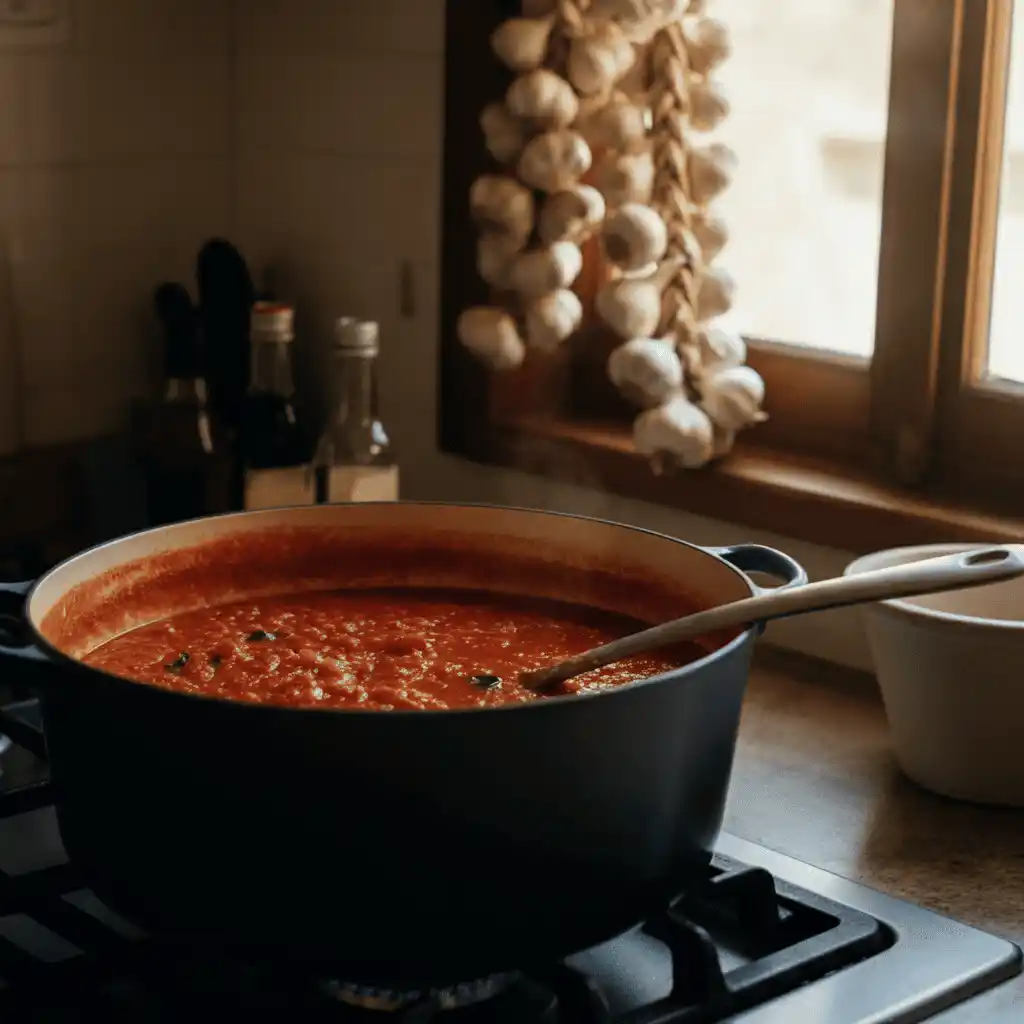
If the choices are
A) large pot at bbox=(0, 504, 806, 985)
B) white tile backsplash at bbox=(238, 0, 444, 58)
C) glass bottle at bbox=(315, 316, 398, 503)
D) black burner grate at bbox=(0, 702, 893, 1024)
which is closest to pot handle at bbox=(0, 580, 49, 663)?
large pot at bbox=(0, 504, 806, 985)

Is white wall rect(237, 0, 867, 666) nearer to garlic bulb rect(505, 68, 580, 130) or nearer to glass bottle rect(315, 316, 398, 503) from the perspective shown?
glass bottle rect(315, 316, 398, 503)

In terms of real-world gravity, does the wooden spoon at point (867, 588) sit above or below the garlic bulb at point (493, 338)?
below

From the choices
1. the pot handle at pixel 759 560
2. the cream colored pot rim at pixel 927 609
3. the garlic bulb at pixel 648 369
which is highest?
the garlic bulb at pixel 648 369

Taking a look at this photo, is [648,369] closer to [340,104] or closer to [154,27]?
[340,104]

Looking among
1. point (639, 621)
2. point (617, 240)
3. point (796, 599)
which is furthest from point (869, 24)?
point (796, 599)

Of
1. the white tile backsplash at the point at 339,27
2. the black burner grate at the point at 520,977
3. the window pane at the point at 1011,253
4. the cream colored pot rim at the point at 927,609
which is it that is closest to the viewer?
the black burner grate at the point at 520,977

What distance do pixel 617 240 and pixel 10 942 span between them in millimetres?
763

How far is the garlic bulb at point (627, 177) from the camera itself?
1.40 meters

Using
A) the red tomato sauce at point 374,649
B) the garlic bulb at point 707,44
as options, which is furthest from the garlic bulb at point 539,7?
the red tomato sauce at point 374,649

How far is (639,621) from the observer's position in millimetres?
1027

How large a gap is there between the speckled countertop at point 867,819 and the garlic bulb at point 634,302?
0.32m

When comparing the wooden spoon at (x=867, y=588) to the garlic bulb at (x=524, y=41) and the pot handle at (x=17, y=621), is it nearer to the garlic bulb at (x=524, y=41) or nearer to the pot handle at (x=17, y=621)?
the pot handle at (x=17, y=621)

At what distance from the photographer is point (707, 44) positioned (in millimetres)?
1379

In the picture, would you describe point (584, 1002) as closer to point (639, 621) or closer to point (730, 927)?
point (730, 927)
